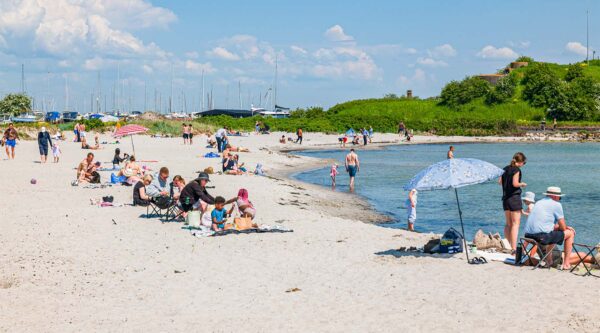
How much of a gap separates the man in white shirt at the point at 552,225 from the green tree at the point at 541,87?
85672 mm

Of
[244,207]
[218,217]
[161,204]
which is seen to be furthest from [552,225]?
[161,204]

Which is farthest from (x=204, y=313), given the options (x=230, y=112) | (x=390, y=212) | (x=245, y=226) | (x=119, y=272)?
(x=230, y=112)

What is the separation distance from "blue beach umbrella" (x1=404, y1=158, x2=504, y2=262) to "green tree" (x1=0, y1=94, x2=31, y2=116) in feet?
312

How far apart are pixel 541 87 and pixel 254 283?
298ft

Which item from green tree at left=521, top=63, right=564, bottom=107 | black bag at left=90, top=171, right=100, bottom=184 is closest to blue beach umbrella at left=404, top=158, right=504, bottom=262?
black bag at left=90, top=171, right=100, bottom=184

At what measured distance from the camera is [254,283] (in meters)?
10.6

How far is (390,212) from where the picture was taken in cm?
2236

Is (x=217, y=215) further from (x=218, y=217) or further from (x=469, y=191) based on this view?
(x=469, y=191)

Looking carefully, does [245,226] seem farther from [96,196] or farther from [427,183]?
[96,196]

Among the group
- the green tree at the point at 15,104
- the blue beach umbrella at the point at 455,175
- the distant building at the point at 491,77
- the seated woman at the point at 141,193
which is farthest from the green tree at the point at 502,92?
the blue beach umbrella at the point at 455,175

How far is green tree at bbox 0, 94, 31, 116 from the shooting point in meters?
98.6

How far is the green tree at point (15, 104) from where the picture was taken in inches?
3883

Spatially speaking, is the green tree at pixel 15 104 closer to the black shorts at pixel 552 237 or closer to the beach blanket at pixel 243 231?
the beach blanket at pixel 243 231

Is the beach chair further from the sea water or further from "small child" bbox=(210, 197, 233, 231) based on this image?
the sea water
